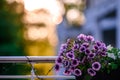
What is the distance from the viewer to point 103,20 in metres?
27.8

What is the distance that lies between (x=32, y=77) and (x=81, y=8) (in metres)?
32.1

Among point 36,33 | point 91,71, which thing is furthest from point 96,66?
point 36,33

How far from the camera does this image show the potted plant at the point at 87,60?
3.71m

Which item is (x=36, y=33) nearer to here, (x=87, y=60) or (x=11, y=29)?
(x=11, y=29)

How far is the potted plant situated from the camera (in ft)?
12.2

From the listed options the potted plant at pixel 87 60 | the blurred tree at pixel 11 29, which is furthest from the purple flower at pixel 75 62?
the blurred tree at pixel 11 29

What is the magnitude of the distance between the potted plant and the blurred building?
18.6 meters

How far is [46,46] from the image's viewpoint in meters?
24.7

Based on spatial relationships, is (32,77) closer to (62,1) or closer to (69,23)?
(62,1)

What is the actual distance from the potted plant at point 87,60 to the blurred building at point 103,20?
18.6m

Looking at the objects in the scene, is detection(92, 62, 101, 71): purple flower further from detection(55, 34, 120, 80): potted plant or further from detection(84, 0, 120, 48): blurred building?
detection(84, 0, 120, 48): blurred building

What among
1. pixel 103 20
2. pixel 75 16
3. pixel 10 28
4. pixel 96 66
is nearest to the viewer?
pixel 96 66

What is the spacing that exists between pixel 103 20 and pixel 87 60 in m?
24.2

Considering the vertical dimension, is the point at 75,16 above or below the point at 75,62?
above
